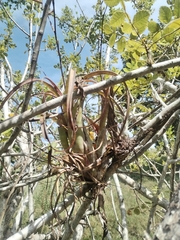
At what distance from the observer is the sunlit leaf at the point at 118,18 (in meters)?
0.54

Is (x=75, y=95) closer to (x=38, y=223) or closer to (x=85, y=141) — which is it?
(x=85, y=141)

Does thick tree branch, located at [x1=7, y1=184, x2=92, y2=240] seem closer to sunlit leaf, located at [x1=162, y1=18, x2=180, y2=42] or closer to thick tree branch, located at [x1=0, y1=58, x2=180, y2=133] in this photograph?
thick tree branch, located at [x1=0, y1=58, x2=180, y2=133]

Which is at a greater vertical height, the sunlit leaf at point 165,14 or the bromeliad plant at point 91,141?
the sunlit leaf at point 165,14

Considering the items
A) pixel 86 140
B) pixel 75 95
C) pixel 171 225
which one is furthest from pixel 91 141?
pixel 171 225

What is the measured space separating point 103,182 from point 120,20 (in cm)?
34

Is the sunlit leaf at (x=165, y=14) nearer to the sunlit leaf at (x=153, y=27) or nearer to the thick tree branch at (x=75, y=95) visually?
the sunlit leaf at (x=153, y=27)

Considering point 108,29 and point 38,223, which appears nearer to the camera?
point 108,29

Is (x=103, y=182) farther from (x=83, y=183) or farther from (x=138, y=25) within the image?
(x=138, y=25)

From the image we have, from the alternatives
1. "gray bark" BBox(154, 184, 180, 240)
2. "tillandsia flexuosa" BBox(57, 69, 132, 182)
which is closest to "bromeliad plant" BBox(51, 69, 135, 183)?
"tillandsia flexuosa" BBox(57, 69, 132, 182)

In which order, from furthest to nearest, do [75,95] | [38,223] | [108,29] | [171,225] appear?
[38,223], [108,29], [75,95], [171,225]

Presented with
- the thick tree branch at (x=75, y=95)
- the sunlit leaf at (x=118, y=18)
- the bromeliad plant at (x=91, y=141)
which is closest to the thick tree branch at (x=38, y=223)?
the bromeliad plant at (x=91, y=141)

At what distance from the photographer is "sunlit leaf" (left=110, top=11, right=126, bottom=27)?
539mm

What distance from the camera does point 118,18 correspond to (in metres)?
0.55

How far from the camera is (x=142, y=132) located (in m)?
0.69
